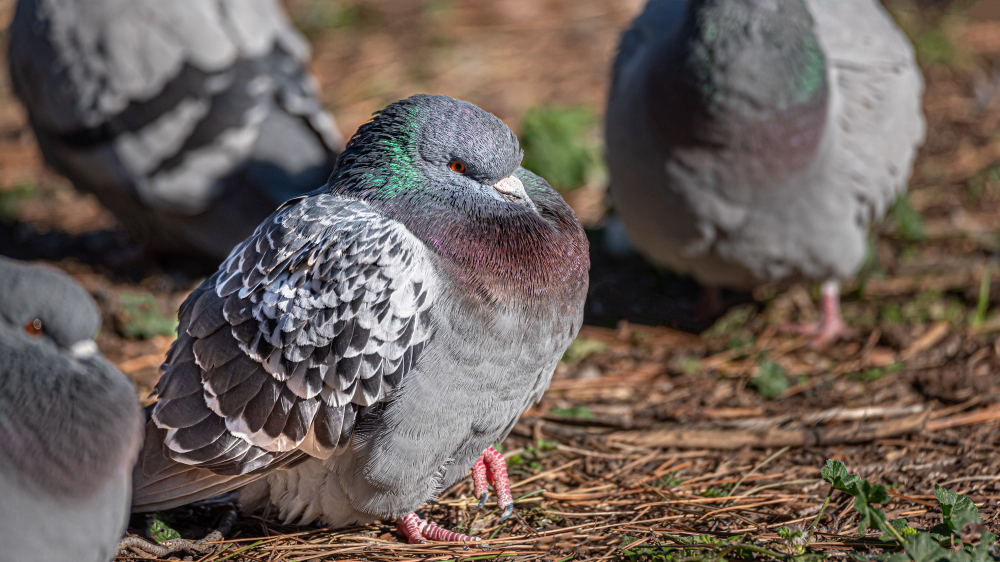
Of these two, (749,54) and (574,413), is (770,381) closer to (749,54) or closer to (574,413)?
(574,413)

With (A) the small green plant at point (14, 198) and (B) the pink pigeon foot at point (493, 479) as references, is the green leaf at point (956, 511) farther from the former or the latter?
(A) the small green plant at point (14, 198)

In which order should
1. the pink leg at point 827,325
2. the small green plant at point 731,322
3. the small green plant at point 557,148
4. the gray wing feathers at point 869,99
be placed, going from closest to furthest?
the gray wing feathers at point 869,99
the pink leg at point 827,325
the small green plant at point 731,322
the small green plant at point 557,148

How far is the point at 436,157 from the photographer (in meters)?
2.83

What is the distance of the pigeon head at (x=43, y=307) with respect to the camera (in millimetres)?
2199

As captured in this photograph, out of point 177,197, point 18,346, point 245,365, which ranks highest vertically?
point 18,346

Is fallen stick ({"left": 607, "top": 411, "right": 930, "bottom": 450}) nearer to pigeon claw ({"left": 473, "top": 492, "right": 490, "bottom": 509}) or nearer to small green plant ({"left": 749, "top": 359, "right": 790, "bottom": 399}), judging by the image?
small green plant ({"left": 749, "top": 359, "right": 790, "bottom": 399})

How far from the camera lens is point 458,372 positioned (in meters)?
2.67

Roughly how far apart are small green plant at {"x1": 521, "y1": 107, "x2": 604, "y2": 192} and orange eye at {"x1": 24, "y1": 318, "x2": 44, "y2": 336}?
3876mm

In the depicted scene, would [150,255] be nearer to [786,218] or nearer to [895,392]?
[786,218]

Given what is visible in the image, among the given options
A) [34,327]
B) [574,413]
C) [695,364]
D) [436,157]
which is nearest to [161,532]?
[34,327]

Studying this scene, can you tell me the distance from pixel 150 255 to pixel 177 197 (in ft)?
2.77

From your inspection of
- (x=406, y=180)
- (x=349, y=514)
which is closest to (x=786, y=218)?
(x=406, y=180)

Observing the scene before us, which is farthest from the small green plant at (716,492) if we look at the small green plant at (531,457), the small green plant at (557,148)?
the small green plant at (557,148)

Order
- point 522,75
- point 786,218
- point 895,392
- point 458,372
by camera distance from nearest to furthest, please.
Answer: point 458,372 < point 895,392 < point 786,218 < point 522,75
